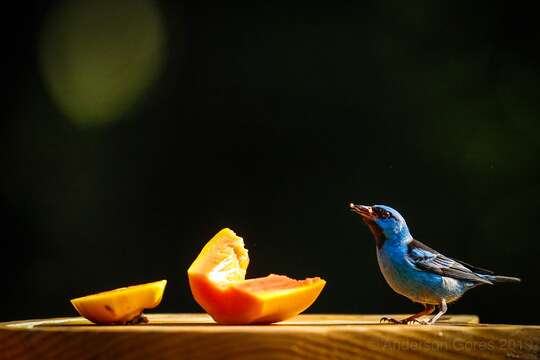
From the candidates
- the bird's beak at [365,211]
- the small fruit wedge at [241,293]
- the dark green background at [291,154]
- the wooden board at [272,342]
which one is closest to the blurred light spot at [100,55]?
the dark green background at [291,154]

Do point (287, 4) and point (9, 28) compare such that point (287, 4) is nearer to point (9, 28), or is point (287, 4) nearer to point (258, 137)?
point (258, 137)

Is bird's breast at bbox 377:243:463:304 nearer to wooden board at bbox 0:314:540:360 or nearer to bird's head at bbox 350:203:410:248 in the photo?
bird's head at bbox 350:203:410:248

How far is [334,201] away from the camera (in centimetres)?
382

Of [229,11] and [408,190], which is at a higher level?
[229,11]

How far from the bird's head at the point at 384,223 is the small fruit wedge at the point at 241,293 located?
38 cm

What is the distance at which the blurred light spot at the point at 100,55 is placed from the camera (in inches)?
161

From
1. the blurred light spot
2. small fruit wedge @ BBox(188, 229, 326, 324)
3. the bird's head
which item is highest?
the blurred light spot

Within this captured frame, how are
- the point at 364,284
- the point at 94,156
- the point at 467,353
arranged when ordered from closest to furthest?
the point at 467,353, the point at 364,284, the point at 94,156

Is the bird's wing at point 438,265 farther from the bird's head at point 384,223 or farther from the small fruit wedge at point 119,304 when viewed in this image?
the small fruit wedge at point 119,304

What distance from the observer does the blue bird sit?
2320 mm

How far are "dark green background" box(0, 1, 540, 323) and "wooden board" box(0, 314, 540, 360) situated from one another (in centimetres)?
193

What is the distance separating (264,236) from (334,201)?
0.38 m

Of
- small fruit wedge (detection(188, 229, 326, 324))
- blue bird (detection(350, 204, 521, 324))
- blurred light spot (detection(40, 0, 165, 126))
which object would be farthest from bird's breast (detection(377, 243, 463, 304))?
blurred light spot (detection(40, 0, 165, 126))

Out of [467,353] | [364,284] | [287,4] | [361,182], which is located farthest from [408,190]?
[467,353]
